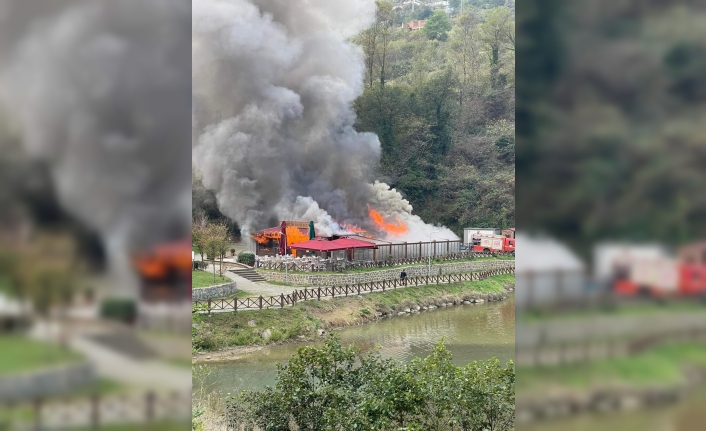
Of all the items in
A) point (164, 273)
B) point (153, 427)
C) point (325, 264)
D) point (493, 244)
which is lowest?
point (325, 264)

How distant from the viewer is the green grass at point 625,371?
850mm

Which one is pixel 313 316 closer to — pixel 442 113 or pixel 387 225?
pixel 387 225

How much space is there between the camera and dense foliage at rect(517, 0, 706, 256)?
0.89m

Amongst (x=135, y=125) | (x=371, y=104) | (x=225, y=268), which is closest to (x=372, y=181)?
(x=371, y=104)

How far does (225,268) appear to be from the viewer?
11.4m

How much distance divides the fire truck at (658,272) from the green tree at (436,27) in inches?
580

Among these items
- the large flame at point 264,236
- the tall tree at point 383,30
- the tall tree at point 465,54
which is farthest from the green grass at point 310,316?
the tall tree at point 383,30

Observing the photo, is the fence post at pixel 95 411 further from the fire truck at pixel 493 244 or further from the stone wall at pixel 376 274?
the fire truck at pixel 493 244

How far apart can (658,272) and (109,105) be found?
911mm

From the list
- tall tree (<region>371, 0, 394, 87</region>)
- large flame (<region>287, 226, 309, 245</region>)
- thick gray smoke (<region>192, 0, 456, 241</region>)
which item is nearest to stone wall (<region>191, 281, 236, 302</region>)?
large flame (<region>287, 226, 309, 245</region>)

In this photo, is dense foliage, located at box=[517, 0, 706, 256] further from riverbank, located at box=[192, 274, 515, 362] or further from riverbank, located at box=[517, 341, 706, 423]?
riverbank, located at box=[192, 274, 515, 362]

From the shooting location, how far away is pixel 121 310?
925mm

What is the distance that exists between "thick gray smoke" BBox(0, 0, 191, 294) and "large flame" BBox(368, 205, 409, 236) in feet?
39.7

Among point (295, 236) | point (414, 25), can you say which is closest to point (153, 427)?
point (295, 236)
